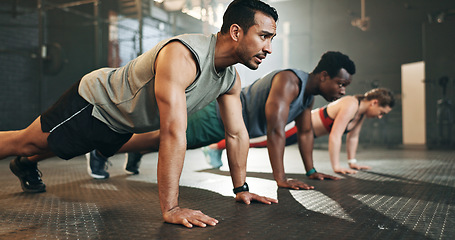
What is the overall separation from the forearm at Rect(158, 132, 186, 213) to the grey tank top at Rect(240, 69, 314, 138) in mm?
1173

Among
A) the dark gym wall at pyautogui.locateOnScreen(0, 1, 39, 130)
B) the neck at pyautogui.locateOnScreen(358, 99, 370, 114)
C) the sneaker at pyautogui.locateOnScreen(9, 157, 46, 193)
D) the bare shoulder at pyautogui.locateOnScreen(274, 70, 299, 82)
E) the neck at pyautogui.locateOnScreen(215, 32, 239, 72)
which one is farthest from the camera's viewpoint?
the dark gym wall at pyautogui.locateOnScreen(0, 1, 39, 130)

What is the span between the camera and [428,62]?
6410 mm

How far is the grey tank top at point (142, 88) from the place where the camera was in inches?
53.1

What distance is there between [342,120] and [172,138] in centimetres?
190

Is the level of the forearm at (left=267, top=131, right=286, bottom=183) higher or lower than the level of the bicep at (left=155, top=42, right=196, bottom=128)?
lower

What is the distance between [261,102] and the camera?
2.36 meters

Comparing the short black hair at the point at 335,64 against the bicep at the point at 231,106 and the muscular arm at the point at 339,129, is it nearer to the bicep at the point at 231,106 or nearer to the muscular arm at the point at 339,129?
the muscular arm at the point at 339,129

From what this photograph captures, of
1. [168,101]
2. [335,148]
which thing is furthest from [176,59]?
[335,148]

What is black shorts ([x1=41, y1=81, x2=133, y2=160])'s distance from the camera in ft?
4.85

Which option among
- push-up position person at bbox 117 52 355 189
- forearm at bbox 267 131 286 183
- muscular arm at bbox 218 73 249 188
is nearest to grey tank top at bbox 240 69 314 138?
push-up position person at bbox 117 52 355 189

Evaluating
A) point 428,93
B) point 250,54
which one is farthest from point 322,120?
point 428,93

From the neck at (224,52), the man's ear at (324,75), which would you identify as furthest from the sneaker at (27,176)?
the man's ear at (324,75)

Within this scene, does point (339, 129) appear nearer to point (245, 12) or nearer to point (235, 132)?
point (235, 132)

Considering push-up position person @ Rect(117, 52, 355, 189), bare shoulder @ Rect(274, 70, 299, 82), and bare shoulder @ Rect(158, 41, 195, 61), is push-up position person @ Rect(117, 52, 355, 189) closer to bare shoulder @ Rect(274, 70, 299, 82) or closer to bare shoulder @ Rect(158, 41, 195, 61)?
bare shoulder @ Rect(274, 70, 299, 82)
